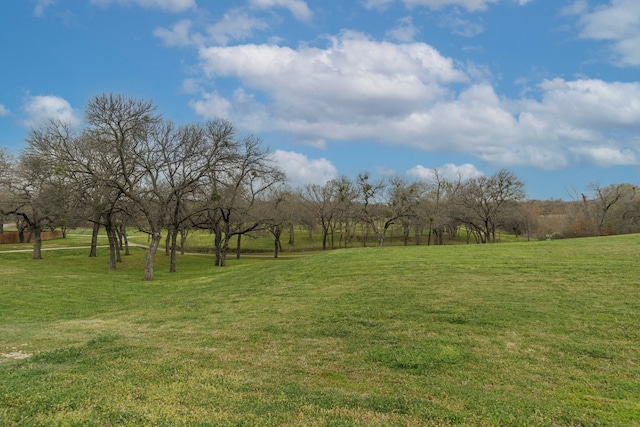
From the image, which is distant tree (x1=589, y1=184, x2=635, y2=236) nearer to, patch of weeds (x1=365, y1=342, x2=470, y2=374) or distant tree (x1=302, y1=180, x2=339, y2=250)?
distant tree (x1=302, y1=180, x2=339, y2=250)

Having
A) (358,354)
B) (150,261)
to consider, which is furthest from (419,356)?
(150,261)

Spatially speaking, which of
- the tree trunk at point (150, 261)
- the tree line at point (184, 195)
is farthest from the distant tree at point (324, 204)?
the tree trunk at point (150, 261)

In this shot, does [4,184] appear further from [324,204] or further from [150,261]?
[324,204]

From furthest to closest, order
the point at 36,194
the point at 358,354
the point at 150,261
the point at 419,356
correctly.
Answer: the point at 36,194 < the point at 150,261 < the point at 358,354 < the point at 419,356

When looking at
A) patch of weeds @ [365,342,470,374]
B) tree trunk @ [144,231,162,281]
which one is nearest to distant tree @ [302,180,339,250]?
tree trunk @ [144,231,162,281]

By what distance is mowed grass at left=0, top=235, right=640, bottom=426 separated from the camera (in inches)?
182

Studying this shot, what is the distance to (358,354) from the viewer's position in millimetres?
6926

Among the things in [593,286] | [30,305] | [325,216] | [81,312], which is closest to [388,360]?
[593,286]

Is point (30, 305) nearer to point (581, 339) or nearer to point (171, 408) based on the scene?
point (171, 408)

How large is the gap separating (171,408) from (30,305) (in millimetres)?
13634

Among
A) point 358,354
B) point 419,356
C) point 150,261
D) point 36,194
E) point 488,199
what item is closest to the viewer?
point 419,356

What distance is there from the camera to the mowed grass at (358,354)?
4.63m

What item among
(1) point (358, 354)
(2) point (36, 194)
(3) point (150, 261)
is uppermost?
(2) point (36, 194)

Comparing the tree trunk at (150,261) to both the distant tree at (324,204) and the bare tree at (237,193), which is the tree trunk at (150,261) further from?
the distant tree at (324,204)
